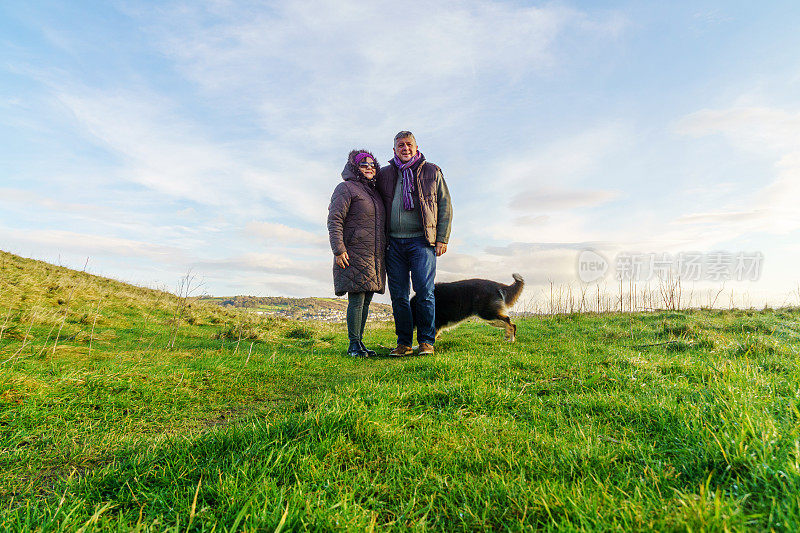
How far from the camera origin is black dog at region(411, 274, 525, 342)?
7.13 m

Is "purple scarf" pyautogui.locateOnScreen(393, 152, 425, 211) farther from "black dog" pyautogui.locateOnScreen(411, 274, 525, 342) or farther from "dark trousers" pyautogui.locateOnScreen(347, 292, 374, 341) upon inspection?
"black dog" pyautogui.locateOnScreen(411, 274, 525, 342)

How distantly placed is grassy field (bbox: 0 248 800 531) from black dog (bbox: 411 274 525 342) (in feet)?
9.73

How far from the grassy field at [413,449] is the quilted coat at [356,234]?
79.1 inches

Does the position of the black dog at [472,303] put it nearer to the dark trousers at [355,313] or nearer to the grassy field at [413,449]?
the dark trousers at [355,313]

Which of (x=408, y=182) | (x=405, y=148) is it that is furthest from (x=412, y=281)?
(x=405, y=148)

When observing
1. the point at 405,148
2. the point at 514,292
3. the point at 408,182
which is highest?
the point at 405,148

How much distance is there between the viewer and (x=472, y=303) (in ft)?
23.7

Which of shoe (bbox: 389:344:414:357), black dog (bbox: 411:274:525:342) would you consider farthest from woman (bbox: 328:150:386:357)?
black dog (bbox: 411:274:525:342)

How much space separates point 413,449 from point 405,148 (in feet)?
15.4

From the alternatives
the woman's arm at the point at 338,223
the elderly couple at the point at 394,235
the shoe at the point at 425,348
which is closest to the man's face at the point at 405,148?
the elderly couple at the point at 394,235

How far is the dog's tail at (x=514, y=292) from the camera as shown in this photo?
7.38 m

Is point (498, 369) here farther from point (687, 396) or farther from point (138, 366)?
point (138, 366)

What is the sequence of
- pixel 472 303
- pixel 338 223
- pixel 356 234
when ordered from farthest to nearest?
pixel 472 303
pixel 356 234
pixel 338 223

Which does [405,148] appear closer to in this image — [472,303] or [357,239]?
[357,239]
